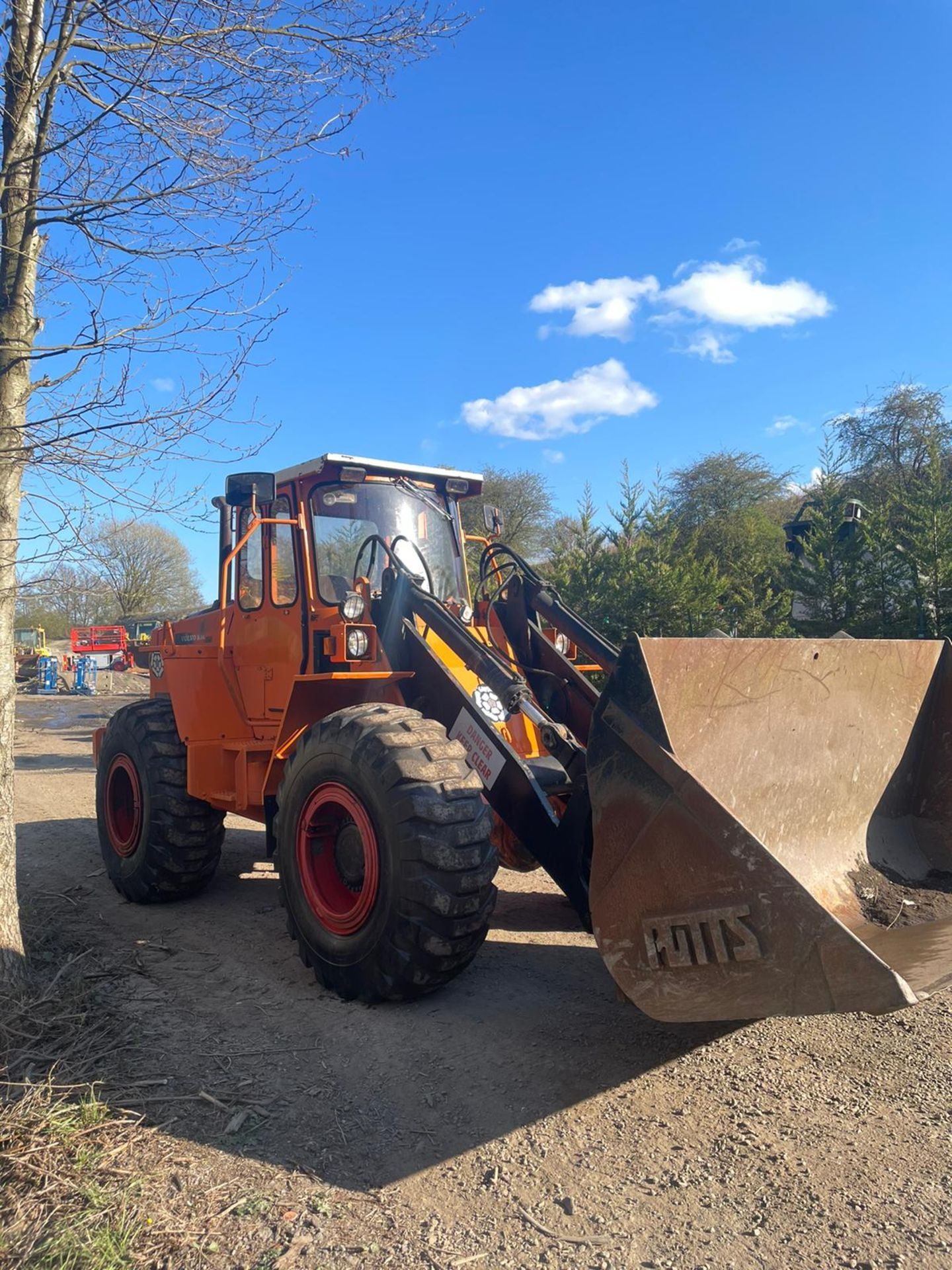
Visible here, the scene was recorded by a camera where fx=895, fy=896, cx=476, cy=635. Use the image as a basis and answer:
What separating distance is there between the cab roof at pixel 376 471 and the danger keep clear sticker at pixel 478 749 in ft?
6.01

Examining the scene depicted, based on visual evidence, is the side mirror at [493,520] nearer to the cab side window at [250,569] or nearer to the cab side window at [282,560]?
the cab side window at [282,560]

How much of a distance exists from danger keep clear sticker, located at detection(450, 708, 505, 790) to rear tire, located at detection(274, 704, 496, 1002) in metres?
0.20

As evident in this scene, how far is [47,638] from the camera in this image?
4325 cm

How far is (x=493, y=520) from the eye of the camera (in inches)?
254

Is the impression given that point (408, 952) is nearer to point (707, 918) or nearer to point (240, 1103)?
point (240, 1103)

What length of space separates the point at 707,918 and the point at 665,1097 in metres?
0.93

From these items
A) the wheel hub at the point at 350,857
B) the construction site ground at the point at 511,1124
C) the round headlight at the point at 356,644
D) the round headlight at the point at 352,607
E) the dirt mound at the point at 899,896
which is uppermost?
the round headlight at the point at 352,607

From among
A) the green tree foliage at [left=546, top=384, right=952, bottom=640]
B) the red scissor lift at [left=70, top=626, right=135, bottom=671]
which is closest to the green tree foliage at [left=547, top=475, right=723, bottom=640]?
the green tree foliage at [left=546, top=384, right=952, bottom=640]

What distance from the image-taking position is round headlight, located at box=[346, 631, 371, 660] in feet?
15.7

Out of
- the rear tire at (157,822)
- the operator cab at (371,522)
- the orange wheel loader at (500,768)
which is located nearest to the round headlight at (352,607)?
the orange wheel loader at (500,768)

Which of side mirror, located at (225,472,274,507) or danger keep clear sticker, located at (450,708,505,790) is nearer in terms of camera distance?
danger keep clear sticker, located at (450,708,505,790)

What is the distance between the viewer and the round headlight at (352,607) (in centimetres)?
481

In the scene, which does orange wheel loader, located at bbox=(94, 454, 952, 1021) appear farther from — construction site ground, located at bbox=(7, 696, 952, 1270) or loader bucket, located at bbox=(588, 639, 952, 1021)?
construction site ground, located at bbox=(7, 696, 952, 1270)

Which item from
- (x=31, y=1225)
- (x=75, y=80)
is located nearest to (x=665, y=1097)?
(x=31, y=1225)
